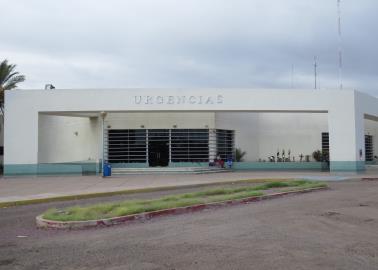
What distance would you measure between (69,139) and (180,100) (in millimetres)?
10723

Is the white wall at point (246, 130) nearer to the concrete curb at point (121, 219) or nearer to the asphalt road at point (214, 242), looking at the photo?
the concrete curb at point (121, 219)

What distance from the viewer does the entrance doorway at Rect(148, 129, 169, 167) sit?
36656 mm

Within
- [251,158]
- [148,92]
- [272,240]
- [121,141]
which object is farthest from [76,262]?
[251,158]

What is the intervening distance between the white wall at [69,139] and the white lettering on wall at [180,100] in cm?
555

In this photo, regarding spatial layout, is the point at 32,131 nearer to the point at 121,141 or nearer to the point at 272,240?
the point at 121,141

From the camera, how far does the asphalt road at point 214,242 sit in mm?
8023

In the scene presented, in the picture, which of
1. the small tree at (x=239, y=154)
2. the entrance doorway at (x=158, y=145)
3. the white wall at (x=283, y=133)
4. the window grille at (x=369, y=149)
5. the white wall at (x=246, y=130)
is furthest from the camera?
the window grille at (x=369, y=149)

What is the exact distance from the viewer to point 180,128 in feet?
120

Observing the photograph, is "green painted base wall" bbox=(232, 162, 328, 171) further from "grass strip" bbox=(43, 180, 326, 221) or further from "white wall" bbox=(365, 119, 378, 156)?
"grass strip" bbox=(43, 180, 326, 221)

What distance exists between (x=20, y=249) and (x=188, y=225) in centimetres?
398

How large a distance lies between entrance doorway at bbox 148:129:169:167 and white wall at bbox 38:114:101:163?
3636 mm

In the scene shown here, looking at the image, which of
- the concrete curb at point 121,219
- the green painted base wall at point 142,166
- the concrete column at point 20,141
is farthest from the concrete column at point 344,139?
the concrete column at point 20,141

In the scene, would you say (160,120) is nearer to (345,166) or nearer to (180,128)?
(180,128)

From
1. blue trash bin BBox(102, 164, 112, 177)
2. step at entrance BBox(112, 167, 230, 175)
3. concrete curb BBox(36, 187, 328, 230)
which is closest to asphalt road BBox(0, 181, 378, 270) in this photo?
concrete curb BBox(36, 187, 328, 230)
